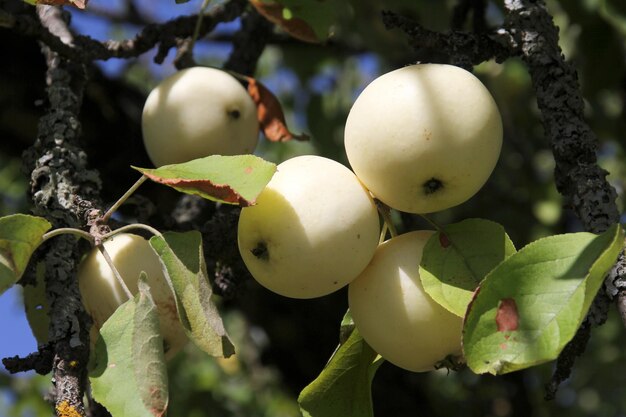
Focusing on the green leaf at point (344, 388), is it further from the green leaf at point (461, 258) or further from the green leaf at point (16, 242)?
→ the green leaf at point (16, 242)

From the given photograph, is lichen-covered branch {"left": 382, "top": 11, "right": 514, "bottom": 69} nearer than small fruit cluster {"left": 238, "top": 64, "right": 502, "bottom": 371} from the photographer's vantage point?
No

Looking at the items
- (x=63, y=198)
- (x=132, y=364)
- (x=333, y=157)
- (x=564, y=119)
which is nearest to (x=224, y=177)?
(x=132, y=364)

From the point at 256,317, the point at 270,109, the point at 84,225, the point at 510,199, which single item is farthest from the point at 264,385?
the point at 84,225

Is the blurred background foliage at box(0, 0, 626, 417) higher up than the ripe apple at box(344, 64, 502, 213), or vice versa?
the ripe apple at box(344, 64, 502, 213)

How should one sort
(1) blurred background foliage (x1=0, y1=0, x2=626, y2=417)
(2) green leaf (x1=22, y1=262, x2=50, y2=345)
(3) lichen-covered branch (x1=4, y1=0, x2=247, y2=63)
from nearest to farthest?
1. (2) green leaf (x1=22, y1=262, x2=50, y2=345)
2. (3) lichen-covered branch (x1=4, y1=0, x2=247, y2=63)
3. (1) blurred background foliage (x1=0, y1=0, x2=626, y2=417)

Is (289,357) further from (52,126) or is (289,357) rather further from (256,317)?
(52,126)

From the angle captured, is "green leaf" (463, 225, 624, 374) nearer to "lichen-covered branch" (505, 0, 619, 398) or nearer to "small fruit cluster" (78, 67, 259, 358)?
"lichen-covered branch" (505, 0, 619, 398)

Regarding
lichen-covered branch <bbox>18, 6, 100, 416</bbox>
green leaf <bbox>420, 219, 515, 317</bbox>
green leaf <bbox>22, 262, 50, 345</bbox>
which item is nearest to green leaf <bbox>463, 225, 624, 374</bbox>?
green leaf <bbox>420, 219, 515, 317</bbox>
